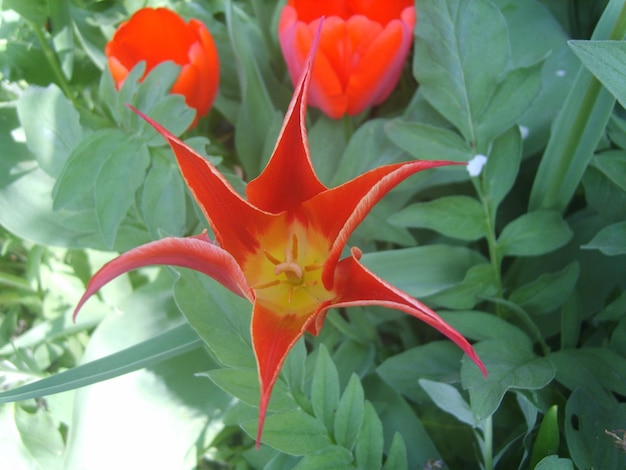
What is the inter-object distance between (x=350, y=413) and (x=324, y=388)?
0.03 meters

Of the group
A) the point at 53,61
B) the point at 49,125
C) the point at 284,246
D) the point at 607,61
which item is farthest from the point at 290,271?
the point at 53,61

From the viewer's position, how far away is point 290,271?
46 cm

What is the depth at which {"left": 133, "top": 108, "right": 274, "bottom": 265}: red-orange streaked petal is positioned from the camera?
0.37 metres

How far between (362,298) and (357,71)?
0.33 m

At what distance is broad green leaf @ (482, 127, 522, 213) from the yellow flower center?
214mm

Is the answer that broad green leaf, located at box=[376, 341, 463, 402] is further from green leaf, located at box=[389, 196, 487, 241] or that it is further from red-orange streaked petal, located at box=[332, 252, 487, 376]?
red-orange streaked petal, located at box=[332, 252, 487, 376]

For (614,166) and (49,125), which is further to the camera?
(49,125)

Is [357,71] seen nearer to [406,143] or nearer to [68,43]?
[406,143]

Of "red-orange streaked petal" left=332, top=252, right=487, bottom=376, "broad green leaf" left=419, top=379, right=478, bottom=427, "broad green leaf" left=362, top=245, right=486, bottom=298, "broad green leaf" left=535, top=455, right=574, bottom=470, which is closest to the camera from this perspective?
"red-orange streaked petal" left=332, top=252, right=487, bottom=376

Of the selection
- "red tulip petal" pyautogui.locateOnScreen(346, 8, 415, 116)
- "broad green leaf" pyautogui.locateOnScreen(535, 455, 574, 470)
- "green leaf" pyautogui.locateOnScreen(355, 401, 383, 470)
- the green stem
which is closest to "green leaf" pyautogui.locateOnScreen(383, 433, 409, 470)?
"green leaf" pyautogui.locateOnScreen(355, 401, 383, 470)

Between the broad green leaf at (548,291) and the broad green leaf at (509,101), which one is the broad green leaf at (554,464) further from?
the broad green leaf at (509,101)

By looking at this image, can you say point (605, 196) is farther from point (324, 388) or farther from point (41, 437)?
point (41, 437)

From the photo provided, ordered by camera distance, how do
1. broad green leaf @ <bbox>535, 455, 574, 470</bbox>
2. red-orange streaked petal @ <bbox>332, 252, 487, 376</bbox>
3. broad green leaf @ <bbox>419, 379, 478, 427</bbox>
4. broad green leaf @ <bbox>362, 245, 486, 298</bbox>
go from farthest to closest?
broad green leaf @ <bbox>362, 245, 486, 298</bbox> < broad green leaf @ <bbox>419, 379, 478, 427</bbox> < broad green leaf @ <bbox>535, 455, 574, 470</bbox> < red-orange streaked petal @ <bbox>332, 252, 487, 376</bbox>

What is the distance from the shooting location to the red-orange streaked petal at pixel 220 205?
368 millimetres
